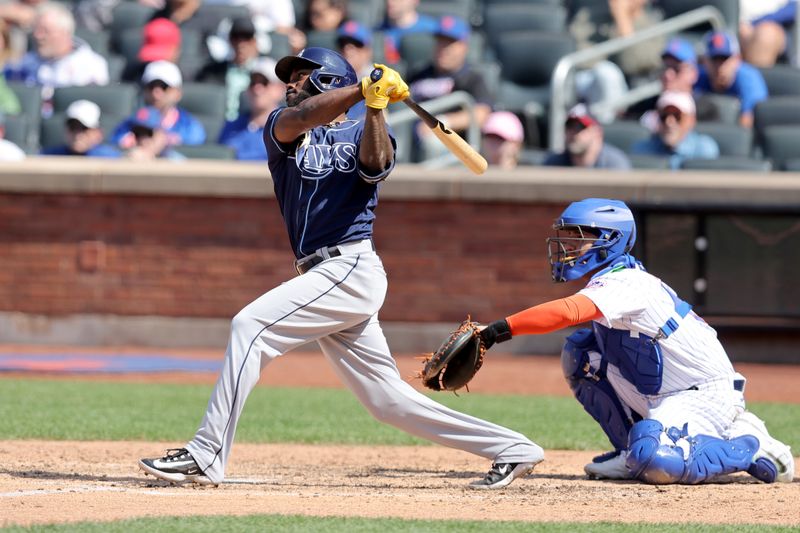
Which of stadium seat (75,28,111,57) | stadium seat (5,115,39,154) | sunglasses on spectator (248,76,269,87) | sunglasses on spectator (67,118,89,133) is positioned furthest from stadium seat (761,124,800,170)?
stadium seat (75,28,111,57)

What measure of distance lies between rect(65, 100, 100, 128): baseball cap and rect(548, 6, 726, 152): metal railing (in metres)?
4.02

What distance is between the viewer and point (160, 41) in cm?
1336

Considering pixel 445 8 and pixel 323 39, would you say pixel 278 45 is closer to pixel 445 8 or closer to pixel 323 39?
pixel 323 39

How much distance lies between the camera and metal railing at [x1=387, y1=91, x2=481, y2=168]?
11.9 metres

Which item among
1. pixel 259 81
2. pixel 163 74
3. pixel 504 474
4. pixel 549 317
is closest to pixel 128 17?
pixel 163 74

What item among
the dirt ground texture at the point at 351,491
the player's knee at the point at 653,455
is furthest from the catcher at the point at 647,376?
the dirt ground texture at the point at 351,491

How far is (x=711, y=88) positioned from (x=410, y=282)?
3.42 metres

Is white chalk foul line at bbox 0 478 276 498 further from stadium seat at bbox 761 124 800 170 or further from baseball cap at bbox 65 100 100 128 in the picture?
stadium seat at bbox 761 124 800 170

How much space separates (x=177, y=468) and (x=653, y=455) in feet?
6.39

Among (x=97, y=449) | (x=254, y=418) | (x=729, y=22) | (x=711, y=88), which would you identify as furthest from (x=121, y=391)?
(x=729, y=22)

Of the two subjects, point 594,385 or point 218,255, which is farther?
point 218,255

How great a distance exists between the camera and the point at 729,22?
44.5 ft

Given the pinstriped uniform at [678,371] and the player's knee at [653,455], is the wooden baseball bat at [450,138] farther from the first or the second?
the player's knee at [653,455]

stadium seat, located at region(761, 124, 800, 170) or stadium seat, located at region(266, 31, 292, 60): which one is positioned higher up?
stadium seat, located at region(266, 31, 292, 60)
